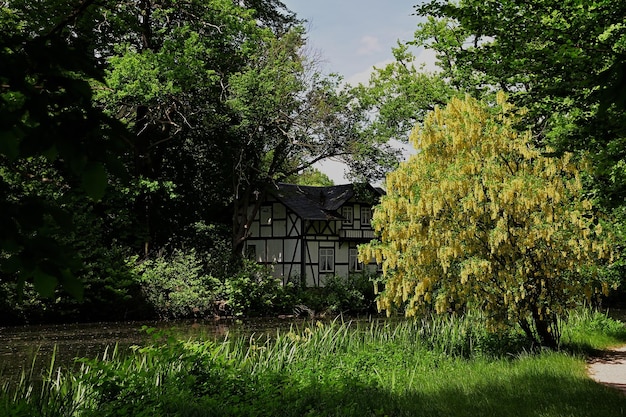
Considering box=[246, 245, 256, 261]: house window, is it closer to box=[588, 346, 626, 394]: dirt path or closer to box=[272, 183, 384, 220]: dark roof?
box=[272, 183, 384, 220]: dark roof

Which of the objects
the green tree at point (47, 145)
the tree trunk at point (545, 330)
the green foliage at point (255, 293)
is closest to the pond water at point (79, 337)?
the green foliage at point (255, 293)

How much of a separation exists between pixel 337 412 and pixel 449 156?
6561 millimetres

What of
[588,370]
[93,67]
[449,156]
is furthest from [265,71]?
[93,67]

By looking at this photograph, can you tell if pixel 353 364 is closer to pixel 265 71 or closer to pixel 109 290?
pixel 109 290

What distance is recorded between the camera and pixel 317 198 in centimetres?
3253

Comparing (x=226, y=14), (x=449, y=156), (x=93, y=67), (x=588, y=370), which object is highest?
(x=226, y=14)

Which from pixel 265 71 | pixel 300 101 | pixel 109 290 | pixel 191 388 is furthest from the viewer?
pixel 300 101

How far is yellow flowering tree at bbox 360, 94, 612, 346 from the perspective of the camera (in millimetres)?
9773

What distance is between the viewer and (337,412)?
5504 mm

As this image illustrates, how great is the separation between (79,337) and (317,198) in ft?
57.6

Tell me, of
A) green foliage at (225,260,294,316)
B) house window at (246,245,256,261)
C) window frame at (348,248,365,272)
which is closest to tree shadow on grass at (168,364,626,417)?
green foliage at (225,260,294,316)

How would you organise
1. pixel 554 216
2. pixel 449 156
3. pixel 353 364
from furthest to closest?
pixel 449 156 < pixel 554 216 < pixel 353 364

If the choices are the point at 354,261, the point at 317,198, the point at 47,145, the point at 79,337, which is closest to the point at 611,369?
the point at 47,145

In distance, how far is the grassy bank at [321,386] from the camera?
19.0 feet
